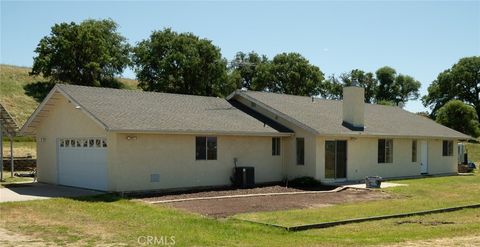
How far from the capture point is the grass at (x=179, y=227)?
10766mm

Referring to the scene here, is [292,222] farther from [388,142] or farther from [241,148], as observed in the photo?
[388,142]

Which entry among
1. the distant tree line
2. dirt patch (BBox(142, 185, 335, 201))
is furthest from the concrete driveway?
the distant tree line

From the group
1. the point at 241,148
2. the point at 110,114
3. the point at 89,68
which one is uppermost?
the point at 89,68

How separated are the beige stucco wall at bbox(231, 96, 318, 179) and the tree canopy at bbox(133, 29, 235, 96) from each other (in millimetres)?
32028

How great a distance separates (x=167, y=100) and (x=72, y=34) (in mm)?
37699

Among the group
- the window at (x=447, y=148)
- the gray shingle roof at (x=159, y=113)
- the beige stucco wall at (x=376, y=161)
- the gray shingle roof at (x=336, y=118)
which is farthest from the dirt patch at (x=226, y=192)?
the window at (x=447, y=148)

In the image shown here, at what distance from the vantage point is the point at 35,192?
62.5 ft

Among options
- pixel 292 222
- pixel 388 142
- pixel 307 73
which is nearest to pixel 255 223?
pixel 292 222

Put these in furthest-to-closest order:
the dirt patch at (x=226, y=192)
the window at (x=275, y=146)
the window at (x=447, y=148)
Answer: the window at (x=447, y=148) → the window at (x=275, y=146) → the dirt patch at (x=226, y=192)

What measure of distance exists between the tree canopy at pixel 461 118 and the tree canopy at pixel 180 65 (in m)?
24.3

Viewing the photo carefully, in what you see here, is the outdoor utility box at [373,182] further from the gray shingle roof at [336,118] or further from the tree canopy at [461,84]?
the tree canopy at [461,84]

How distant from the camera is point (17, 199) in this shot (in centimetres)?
1688

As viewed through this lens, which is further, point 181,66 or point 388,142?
point 181,66

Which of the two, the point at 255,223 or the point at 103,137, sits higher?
the point at 103,137
